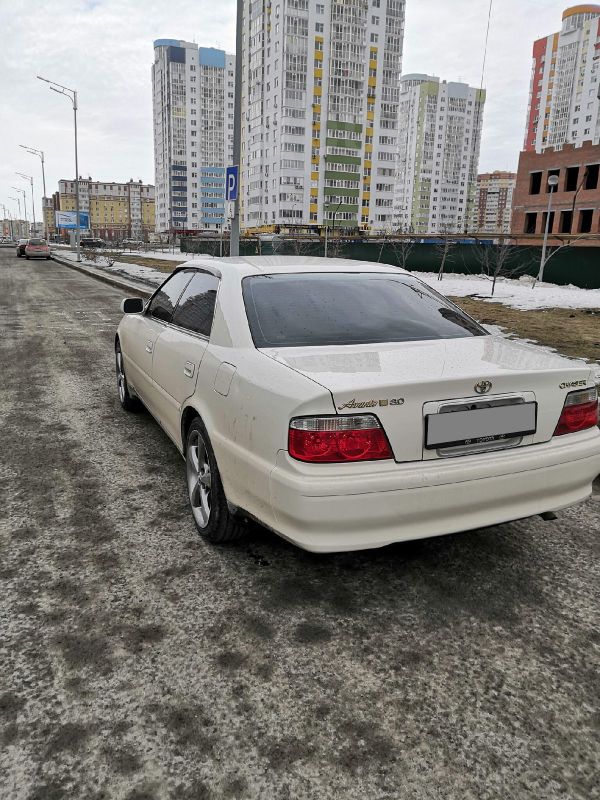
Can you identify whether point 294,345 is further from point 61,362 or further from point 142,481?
point 61,362

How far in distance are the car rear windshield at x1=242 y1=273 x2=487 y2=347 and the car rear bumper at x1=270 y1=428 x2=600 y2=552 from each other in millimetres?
832

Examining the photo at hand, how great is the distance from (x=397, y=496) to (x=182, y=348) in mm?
1835

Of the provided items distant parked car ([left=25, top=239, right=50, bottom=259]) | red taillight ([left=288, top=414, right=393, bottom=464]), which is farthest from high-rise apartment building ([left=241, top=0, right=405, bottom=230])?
red taillight ([left=288, top=414, right=393, bottom=464])

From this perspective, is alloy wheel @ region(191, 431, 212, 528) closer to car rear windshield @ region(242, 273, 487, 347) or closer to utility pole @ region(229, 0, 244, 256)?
car rear windshield @ region(242, 273, 487, 347)

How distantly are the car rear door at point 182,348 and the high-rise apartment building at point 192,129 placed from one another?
433 ft

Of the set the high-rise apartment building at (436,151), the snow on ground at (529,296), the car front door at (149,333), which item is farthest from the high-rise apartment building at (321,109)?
the car front door at (149,333)

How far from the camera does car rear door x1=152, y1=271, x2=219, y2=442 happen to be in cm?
346

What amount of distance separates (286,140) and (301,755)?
101m

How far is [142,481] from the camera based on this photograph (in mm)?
4125

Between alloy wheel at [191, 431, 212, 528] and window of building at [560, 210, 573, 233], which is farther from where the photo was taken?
window of building at [560, 210, 573, 233]

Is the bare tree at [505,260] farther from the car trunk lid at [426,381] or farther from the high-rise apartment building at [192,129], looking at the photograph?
the high-rise apartment building at [192,129]

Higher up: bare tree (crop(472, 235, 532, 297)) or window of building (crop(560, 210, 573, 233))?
Answer: window of building (crop(560, 210, 573, 233))

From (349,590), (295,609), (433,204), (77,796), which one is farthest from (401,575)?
(433,204)

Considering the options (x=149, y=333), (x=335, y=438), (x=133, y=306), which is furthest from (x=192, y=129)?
(x=335, y=438)
